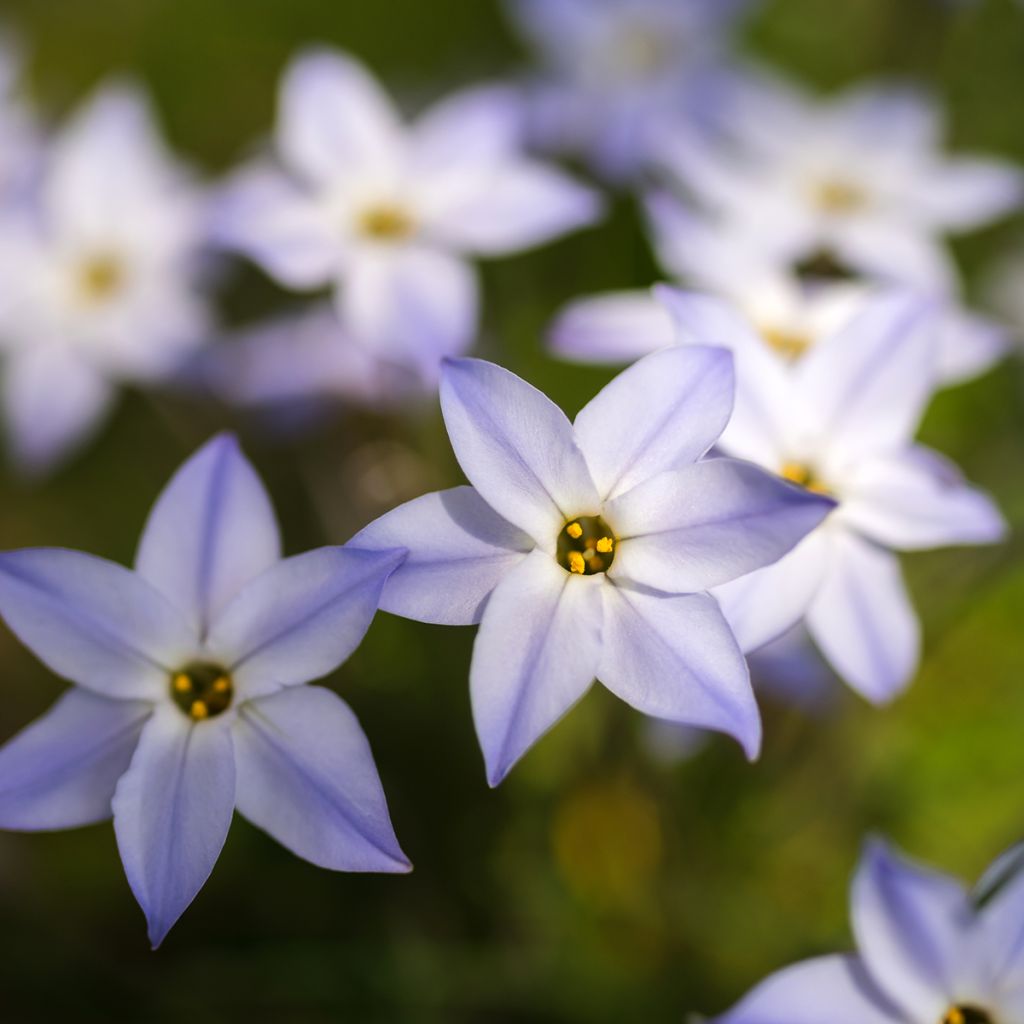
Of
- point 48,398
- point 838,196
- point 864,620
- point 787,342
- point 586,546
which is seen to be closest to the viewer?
point 586,546

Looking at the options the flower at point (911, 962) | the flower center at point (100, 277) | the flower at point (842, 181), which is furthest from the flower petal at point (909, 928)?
the flower center at point (100, 277)

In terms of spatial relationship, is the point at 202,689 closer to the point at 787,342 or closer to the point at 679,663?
the point at 679,663

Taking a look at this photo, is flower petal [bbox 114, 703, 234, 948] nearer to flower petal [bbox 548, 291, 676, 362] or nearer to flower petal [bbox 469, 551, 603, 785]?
flower petal [bbox 469, 551, 603, 785]

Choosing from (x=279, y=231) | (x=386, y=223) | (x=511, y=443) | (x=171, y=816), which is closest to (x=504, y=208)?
(x=386, y=223)

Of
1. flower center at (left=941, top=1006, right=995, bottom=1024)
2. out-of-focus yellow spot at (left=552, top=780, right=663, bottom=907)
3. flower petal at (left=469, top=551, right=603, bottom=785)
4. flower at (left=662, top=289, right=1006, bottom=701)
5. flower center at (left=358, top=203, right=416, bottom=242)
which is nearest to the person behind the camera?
flower petal at (left=469, top=551, right=603, bottom=785)

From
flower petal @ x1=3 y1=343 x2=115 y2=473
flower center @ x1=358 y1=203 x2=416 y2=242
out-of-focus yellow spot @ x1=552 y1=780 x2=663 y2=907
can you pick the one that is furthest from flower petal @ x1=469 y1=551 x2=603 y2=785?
out-of-focus yellow spot @ x1=552 y1=780 x2=663 y2=907
